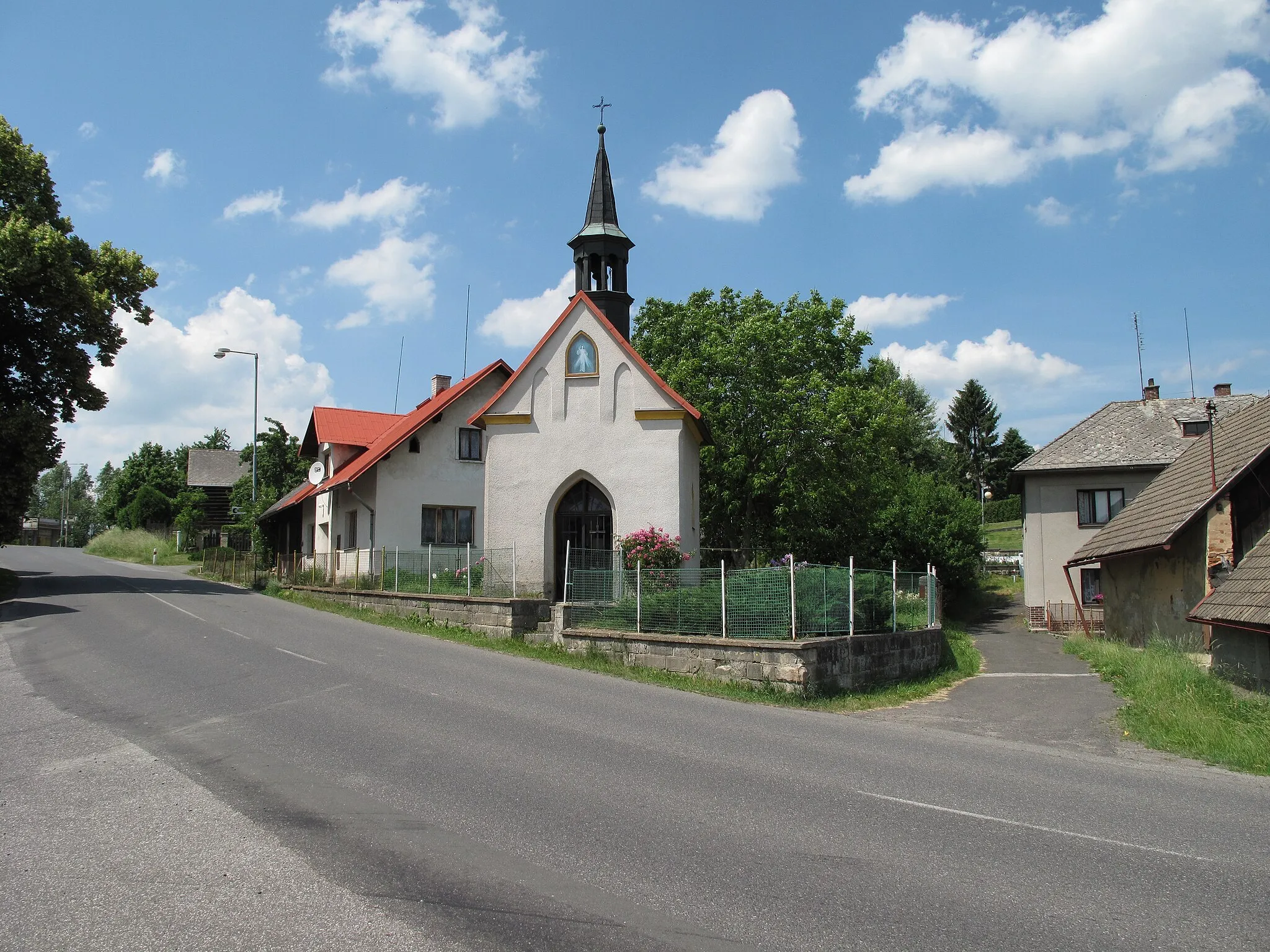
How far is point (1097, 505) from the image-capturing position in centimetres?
3478

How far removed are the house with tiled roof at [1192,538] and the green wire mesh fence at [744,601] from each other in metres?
5.48

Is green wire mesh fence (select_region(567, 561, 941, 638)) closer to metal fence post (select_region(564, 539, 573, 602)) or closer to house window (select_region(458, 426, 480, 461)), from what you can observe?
metal fence post (select_region(564, 539, 573, 602))

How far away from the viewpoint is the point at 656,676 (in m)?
14.9

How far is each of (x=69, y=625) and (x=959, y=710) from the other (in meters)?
17.4

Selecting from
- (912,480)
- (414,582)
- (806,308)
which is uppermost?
(806,308)

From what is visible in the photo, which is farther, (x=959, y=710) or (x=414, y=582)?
(x=414, y=582)

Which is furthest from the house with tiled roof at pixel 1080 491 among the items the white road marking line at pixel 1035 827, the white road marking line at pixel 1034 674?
the white road marking line at pixel 1035 827

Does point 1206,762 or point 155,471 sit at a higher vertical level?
point 155,471

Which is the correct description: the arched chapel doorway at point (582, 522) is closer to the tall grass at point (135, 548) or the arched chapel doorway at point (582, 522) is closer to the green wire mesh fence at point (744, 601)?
the green wire mesh fence at point (744, 601)

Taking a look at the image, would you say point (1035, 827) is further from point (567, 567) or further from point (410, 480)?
point (410, 480)

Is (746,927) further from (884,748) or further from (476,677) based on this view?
(476,677)

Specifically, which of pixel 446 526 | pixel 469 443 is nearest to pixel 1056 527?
pixel 469 443

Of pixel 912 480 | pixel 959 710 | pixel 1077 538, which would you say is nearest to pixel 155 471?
pixel 912 480

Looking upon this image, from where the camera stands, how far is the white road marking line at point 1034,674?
62.6 ft
